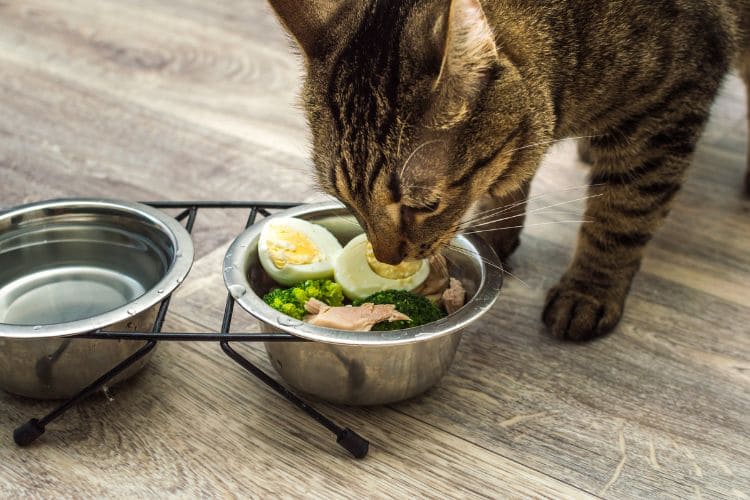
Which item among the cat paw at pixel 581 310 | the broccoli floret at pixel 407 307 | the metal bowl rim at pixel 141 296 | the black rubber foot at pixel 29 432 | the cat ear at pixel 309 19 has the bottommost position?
the cat paw at pixel 581 310

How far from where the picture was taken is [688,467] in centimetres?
115

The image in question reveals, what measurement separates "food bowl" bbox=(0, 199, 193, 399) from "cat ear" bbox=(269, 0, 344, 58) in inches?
14.0

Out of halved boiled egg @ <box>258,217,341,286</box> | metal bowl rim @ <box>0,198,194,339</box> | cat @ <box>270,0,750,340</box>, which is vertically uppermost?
cat @ <box>270,0,750,340</box>

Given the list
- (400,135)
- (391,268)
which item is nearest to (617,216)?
(391,268)

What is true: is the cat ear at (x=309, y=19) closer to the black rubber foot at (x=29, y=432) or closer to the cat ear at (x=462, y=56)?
the cat ear at (x=462, y=56)

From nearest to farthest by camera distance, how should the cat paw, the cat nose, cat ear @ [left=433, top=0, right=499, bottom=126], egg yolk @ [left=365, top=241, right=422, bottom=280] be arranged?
cat ear @ [left=433, top=0, right=499, bottom=126], the cat nose, egg yolk @ [left=365, top=241, right=422, bottom=280], the cat paw

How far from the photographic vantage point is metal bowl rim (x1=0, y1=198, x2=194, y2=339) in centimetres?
104

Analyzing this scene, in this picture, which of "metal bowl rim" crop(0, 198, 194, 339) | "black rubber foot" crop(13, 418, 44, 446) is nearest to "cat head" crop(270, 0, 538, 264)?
"metal bowl rim" crop(0, 198, 194, 339)

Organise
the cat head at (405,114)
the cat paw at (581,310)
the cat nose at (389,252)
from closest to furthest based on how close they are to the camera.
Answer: the cat head at (405,114) < the cat nose at (389,252) < the cat paw at (581,310)

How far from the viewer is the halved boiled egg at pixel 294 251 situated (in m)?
1.25

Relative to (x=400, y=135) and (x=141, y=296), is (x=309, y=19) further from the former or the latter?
(x=141, y=296)

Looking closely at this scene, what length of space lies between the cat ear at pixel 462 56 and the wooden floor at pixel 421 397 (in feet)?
1.58

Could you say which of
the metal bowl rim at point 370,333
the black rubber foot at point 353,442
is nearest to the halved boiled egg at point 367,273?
the metal bowl rim at point 370,333

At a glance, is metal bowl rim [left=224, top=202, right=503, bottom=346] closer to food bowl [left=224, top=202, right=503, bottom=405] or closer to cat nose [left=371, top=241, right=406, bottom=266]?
food bowl [left=224, top=202, right=503, bottom=405]
